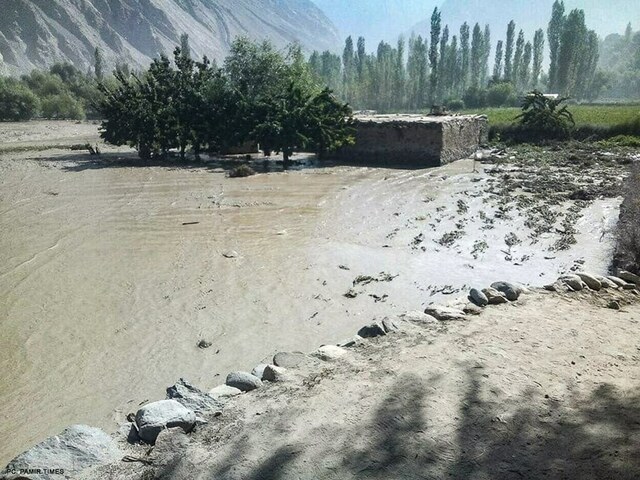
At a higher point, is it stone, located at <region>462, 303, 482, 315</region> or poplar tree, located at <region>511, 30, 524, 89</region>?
poplar tree, located at <region>511, 30, 524, 89</region>

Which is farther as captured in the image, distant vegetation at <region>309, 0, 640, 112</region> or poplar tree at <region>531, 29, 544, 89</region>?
poplar tree at <region>531, 29, 544, 89</region>

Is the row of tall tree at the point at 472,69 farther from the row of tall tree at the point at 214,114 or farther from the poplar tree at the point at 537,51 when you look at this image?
the row of tall tree at the point at 214,114

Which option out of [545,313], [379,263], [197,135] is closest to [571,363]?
[545,313]

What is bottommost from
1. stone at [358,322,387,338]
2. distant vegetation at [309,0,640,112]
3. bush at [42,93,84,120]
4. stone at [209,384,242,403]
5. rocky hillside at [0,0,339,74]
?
stone at [209,384,242,403]

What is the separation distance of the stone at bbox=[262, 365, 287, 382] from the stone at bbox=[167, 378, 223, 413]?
2.03 ft

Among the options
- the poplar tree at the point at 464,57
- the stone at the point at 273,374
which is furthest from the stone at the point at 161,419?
the poplar tree at the point at 464,57

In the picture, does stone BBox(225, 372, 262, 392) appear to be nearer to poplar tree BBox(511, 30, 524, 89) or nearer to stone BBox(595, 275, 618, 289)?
stone BBox(595, 275, 618, 289)

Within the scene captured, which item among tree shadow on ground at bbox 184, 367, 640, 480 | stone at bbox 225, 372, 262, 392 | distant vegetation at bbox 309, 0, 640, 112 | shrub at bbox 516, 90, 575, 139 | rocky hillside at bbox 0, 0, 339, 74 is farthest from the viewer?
rocky hillside at bbox 0, 0, 339, 74

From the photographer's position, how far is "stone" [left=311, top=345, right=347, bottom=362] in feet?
17.5

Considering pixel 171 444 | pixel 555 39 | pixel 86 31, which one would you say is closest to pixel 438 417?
pixel 171 444

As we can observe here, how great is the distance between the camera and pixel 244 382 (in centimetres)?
485

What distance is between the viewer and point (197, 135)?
23062mm

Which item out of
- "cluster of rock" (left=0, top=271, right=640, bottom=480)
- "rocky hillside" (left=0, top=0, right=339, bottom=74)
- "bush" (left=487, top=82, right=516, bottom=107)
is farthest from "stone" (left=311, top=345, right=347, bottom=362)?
"bush" (left=487, top=82, right=516, bottom=107)

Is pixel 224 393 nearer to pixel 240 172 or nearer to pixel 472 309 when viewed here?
pixel 472 309
